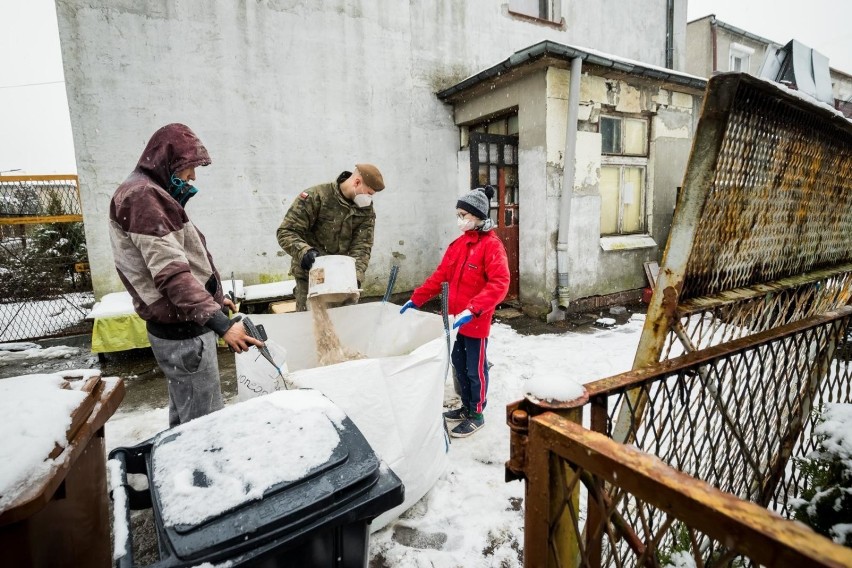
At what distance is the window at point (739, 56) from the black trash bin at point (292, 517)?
13583 millimetres

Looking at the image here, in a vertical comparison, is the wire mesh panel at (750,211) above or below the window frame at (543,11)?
below

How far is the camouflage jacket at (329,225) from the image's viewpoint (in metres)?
2.98

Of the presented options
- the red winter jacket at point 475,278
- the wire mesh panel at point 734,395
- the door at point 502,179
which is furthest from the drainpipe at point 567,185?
the wire mesh panel at point 734,395

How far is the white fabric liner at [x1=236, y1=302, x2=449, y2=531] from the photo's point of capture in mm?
1750

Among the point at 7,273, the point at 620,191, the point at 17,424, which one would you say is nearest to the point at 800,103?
the point at 17,424

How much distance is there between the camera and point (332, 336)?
241 cm

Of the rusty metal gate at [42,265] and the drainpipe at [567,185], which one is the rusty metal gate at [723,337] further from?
the rusty metal gate at [42,265]

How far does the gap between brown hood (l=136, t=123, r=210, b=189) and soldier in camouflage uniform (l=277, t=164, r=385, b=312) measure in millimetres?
970

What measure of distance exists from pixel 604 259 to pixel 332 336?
488 cm

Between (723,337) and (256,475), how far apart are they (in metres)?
1.61

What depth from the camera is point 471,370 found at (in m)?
2.83

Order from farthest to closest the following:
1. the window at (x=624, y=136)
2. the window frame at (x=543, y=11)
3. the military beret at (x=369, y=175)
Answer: the window frame at (x=543, y=11) → the window at (x=624, y=136) → the military beret at (x=369, y=175)

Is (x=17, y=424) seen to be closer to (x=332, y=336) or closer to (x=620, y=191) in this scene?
(x=332, y=336)

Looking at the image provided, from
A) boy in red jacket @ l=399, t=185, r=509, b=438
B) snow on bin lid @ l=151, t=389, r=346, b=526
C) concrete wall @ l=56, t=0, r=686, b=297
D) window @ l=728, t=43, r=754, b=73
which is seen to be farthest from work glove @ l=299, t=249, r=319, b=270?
window @ l=728, t=43, r=754, b=73
